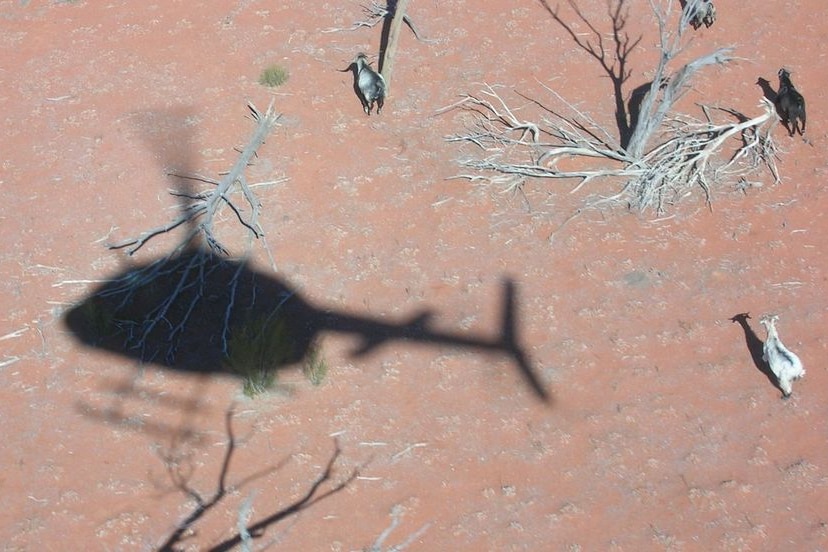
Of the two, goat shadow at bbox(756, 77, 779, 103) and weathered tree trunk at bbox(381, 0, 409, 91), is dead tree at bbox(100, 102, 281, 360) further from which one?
goat shadow at bbox(756, 77, 779, 103)

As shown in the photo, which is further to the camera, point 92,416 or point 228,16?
point 228,16

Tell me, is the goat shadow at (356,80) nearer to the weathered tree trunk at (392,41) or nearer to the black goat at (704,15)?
the weathered tree trunk at (392,41)

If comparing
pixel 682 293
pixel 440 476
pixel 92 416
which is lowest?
pixel 92 416

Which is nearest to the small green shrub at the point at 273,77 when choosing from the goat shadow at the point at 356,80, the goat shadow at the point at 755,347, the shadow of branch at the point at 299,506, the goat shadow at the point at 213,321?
the goat shadow at the point at 356,80

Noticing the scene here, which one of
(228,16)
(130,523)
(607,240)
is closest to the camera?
(130,523)

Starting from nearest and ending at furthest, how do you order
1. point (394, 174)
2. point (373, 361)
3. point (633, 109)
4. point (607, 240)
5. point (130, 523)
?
point (130, 523) → point (373, 361) → point (607, 240) → point (394, 174) → point (633, 109)

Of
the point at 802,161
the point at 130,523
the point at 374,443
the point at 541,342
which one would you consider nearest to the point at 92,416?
the point at 130,523

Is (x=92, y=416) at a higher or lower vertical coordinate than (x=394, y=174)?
lower

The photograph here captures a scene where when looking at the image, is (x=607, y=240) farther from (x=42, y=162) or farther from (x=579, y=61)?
(x=42, y=162)
